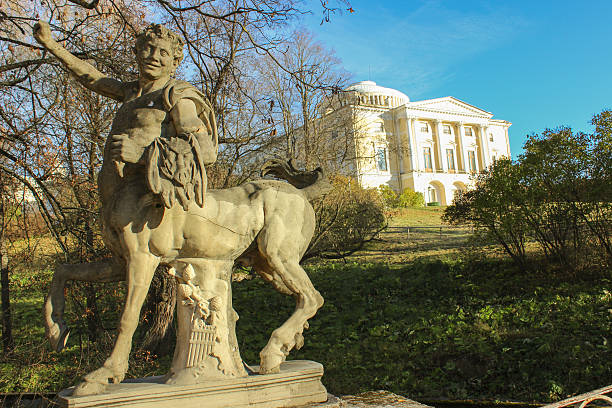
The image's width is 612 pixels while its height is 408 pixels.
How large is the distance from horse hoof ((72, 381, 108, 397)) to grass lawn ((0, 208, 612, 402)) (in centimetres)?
352

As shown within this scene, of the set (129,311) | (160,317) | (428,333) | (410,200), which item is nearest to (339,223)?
(428,333)

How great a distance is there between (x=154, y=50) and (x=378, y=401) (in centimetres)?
300

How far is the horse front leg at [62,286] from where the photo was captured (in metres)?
3.03

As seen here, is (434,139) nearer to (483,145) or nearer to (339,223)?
(483,145)

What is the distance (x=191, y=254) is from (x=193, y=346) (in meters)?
0.60

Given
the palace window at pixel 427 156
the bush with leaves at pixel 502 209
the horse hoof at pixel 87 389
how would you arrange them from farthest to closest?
the palace window at pixel 427 156
the bush with leaves at pixel 502 209
the horse hoof at pixel 87 389

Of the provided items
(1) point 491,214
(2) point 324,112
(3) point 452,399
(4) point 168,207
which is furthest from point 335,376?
(2) point 324,112

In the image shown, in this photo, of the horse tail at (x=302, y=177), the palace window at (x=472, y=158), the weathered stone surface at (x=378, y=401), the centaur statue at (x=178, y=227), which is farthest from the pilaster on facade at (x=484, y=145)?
the centaur statue at (x=178, y=227)

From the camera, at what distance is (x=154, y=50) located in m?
3.22

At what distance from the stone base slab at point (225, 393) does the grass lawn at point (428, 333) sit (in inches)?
142

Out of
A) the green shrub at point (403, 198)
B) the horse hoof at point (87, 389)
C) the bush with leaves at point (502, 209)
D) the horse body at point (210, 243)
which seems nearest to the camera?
the horse hoof at point (87, 389)

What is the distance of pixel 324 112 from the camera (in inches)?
653

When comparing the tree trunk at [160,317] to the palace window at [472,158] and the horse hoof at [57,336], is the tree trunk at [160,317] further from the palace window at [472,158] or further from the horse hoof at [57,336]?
the palace window at [472,158]

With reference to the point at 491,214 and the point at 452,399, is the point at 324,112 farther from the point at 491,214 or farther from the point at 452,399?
the point at 452,399
